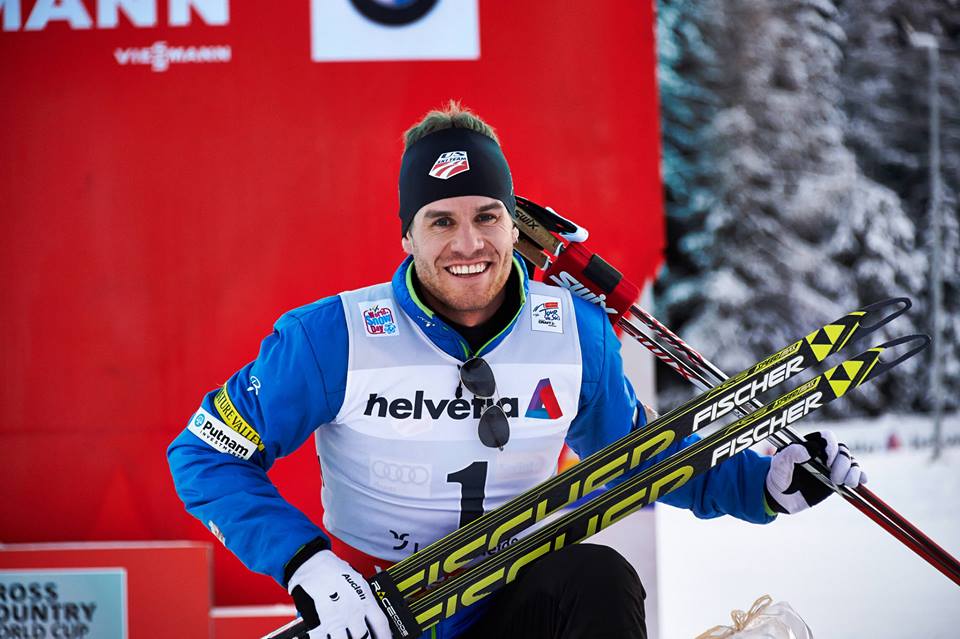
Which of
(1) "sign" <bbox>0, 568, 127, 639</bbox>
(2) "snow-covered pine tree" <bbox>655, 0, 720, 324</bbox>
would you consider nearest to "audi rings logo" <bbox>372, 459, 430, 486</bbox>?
(1) "sign" <bbox>0, 568, 127, 639</bbox>

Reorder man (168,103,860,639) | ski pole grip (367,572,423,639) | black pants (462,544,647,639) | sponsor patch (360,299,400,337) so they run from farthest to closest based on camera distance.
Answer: sponsor patch (360,299,400,337), man (168,103,860,639), ski pole grip (367,572,423,639), black pants (462,544,647,639)

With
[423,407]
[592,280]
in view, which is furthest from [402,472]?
[592,280]

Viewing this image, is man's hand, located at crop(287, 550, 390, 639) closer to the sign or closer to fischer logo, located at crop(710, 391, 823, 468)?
fischer logo, located at crop(710, 391, 823, 468)

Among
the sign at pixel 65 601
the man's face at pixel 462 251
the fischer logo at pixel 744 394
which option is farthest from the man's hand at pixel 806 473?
the sign at pixel 65 601

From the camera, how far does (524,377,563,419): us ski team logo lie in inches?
73.3

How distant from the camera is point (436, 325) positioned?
1800 mm

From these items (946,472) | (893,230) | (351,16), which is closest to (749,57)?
(893,230)

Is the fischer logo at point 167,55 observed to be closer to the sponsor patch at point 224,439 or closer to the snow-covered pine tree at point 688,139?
the sponsor patch at point 224,439

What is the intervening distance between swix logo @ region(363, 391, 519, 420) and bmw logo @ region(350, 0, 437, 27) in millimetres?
1478

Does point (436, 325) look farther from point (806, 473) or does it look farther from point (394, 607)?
point (806, 473)

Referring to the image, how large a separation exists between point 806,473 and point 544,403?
54cm

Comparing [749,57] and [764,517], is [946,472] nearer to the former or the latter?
[764,517]

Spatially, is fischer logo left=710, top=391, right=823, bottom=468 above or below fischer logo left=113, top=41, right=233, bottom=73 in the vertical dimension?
below

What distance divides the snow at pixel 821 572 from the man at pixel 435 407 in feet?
3.68
